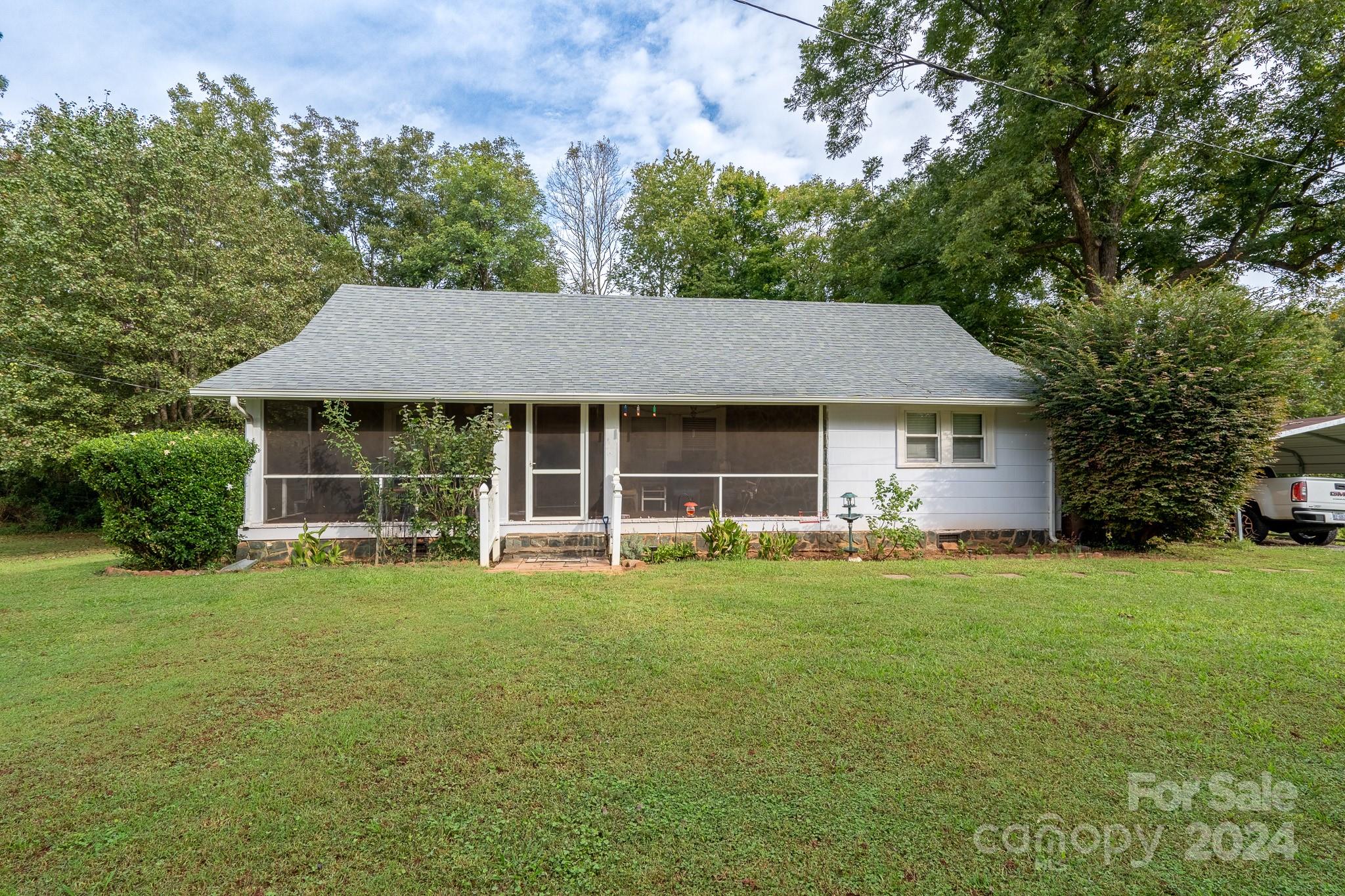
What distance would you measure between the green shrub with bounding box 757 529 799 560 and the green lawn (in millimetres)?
2614

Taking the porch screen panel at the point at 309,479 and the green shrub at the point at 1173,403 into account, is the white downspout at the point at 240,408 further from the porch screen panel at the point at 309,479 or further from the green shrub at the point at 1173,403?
the green shrub at the point at 1173,403

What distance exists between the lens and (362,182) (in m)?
23.4

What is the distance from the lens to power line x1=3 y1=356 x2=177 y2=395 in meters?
10.9

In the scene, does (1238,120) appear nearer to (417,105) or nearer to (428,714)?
(428,714)

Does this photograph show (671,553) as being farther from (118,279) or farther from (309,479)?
(118,279)

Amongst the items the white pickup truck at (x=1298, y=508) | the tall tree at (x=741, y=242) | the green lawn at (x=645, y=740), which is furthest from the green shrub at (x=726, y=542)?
the tall tree at (x=741, y=242)

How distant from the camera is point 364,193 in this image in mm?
23453

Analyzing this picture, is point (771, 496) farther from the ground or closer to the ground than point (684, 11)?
closer to the ground

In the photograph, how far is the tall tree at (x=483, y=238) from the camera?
66.0 ft

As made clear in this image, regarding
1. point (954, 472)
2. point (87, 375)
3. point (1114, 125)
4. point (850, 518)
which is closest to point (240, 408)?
point (87, 375)

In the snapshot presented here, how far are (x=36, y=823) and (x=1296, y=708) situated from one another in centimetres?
623

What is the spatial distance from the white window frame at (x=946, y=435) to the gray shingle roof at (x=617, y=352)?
0.40m

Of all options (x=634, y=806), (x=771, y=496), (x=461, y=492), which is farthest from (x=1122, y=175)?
(x=634, y=806)

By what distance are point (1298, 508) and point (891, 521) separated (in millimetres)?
7386
